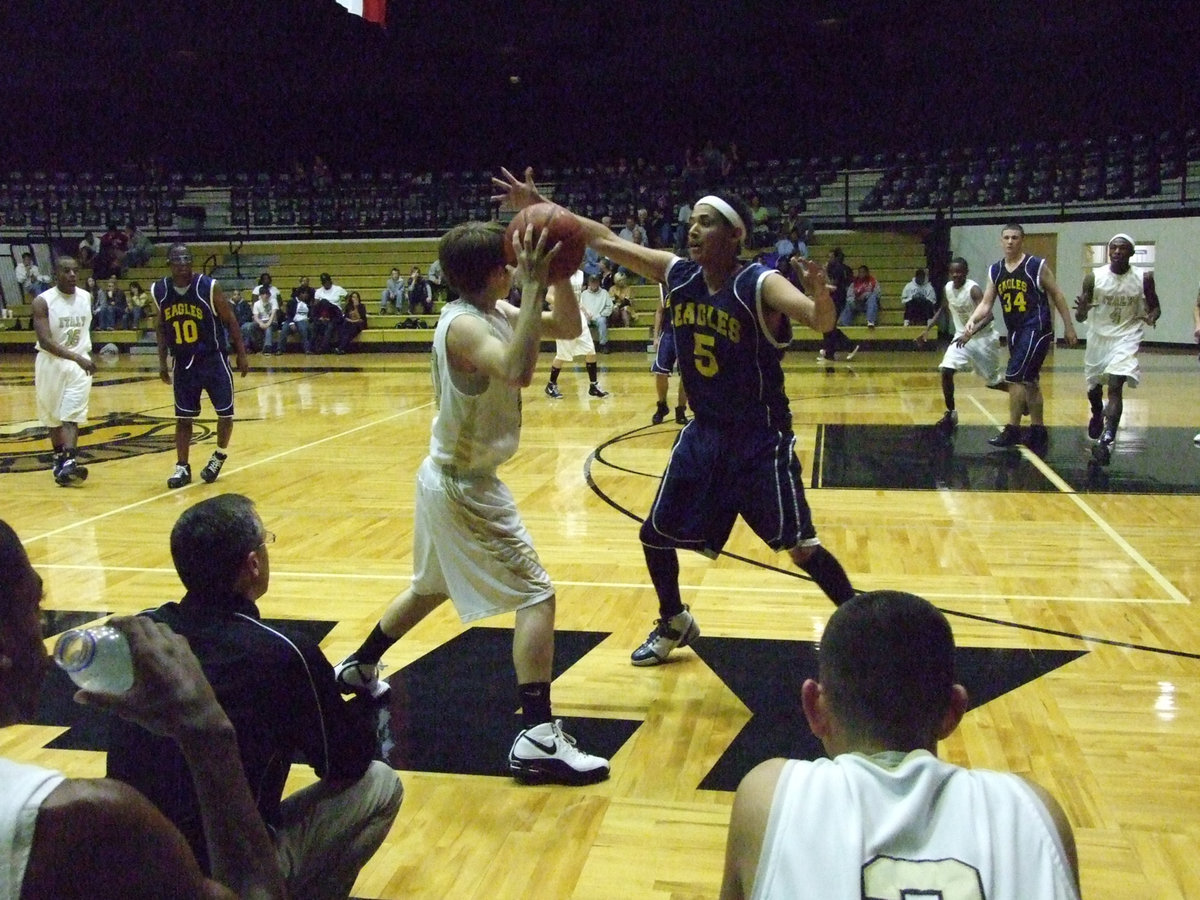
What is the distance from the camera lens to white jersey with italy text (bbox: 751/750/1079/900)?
50.9 inches

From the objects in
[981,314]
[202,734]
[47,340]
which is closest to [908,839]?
[202,734]

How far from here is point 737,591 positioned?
5.17 metres

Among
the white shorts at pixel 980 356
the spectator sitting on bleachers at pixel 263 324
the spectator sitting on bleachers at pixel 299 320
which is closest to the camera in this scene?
the white shorts at pixel 980 356

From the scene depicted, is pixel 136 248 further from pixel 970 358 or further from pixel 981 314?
pixel 981 314

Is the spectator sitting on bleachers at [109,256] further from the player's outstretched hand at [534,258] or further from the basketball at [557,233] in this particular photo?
the player's outstretched hand at [534,258]

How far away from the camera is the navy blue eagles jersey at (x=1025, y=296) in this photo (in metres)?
8.87

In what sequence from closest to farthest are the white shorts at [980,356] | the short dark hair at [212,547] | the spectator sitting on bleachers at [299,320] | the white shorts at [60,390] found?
1. the short dark hair at [212,547]
2. the white shorts at [60,390]
3. the white shorts at [980,356]
4. the spectator sitting on bleachers at [299,320]

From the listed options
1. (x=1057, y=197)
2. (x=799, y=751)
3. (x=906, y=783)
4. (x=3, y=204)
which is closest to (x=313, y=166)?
(x=3, y=204)

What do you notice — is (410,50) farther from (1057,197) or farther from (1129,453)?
(1129,453)

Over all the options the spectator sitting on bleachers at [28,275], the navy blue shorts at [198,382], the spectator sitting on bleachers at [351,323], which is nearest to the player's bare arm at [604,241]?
the navy blue shorts at [198,382]

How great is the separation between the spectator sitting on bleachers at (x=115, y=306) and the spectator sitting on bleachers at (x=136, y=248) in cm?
102

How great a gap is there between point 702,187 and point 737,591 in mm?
18025

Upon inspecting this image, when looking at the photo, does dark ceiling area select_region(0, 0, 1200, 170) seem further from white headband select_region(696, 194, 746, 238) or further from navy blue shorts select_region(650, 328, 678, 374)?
white headband select_region(696, 194, 746, 238)

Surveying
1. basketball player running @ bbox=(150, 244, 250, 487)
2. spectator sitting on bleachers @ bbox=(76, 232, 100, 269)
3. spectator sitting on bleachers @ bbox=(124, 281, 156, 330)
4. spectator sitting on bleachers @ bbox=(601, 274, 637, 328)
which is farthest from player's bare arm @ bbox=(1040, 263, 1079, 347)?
spectator sitting on bleachers @ bbox=(76, 232, 100, 269)
